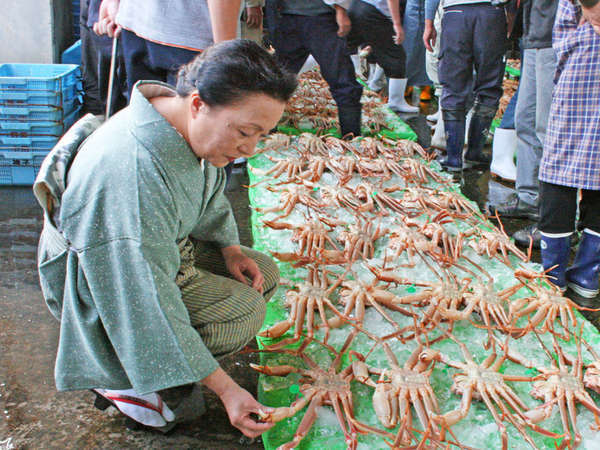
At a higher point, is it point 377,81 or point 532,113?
point 377,81

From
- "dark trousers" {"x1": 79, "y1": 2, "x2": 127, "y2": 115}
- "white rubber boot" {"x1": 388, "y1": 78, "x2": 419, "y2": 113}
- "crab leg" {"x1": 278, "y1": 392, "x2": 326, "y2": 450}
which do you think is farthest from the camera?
"white rubber boot" {"x1": 388, "y1": 78, "x2": 419, "y2": 113}

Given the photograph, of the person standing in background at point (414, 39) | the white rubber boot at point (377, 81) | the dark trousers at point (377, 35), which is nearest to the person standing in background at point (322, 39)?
the dark trousers at point (377, 35)

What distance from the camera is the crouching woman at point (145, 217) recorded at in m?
1.16

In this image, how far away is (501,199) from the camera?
3586 millimetres

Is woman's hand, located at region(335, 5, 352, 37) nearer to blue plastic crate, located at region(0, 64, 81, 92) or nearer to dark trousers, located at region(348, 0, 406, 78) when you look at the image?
dark trousers, located at region(348, 0, 406, 78)

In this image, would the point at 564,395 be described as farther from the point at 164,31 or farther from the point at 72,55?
the point at 72,55

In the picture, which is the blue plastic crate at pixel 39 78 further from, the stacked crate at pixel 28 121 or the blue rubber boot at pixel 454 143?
the blue rubber boot at pixel 454 143

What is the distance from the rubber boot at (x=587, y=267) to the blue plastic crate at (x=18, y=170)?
3042 millimetres

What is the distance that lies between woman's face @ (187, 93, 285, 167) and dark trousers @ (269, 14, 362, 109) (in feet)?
8.38

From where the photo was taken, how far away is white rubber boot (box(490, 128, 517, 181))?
3824 mm

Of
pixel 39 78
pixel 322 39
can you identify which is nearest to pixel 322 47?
pixel 322 39

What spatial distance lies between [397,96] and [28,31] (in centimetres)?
358

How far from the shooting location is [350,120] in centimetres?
398

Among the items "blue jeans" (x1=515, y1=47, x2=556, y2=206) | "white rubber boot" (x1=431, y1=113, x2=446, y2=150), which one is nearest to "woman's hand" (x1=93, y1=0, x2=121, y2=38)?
"blue jeans" (x1=515, y1=47, x2=556, y2=206)
